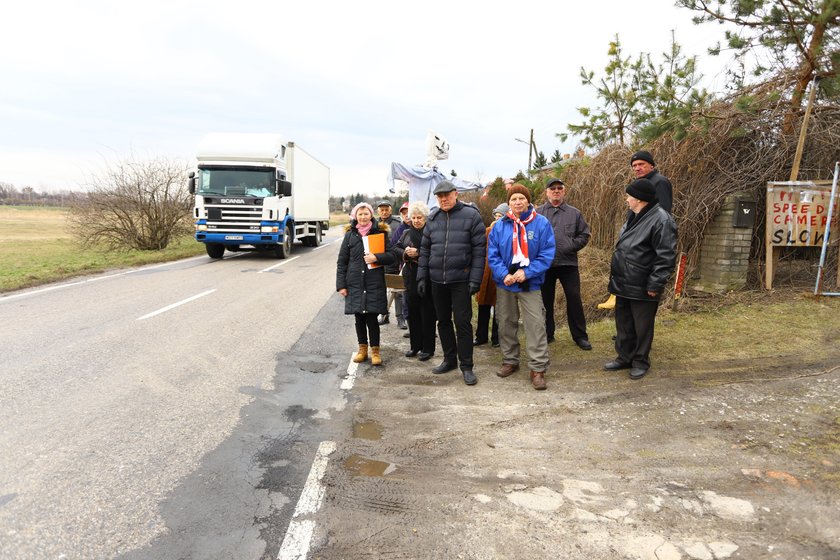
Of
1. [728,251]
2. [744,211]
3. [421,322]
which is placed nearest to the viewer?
[421,322]

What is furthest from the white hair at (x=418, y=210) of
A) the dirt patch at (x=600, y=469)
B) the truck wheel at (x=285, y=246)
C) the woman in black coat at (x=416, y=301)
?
the truck wheel at (x=285, y=246)

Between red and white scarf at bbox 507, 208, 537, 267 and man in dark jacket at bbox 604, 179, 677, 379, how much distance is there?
0.92 m

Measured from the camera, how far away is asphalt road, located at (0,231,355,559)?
2541mm

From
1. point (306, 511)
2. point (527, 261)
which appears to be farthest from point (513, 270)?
point (306, 511)

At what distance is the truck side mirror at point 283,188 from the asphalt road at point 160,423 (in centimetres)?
762

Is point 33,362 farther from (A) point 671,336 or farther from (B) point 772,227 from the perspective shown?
(B) point 772,227

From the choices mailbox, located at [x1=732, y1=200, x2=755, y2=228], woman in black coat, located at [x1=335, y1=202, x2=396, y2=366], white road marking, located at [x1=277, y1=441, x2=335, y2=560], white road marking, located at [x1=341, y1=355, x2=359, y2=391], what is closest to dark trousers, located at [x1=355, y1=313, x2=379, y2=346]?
woman in black coat, located at [x1=335, y1=202, x2=396, y2=366]

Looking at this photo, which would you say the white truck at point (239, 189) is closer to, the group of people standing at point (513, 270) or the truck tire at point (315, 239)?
the truck tire at point (315, 239)

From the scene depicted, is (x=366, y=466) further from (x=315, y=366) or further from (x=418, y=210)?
(x=418, y=210)

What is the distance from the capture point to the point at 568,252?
549cm

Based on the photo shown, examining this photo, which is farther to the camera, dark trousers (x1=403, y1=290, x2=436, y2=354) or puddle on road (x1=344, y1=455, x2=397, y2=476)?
dark trousers (x1=403, y1=290, x2=436, y2=354)

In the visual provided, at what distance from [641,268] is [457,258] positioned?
1693mm

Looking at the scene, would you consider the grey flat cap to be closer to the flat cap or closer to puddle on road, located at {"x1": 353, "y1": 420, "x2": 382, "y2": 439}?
the flat cap

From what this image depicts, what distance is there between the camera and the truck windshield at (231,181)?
48.4 feet
